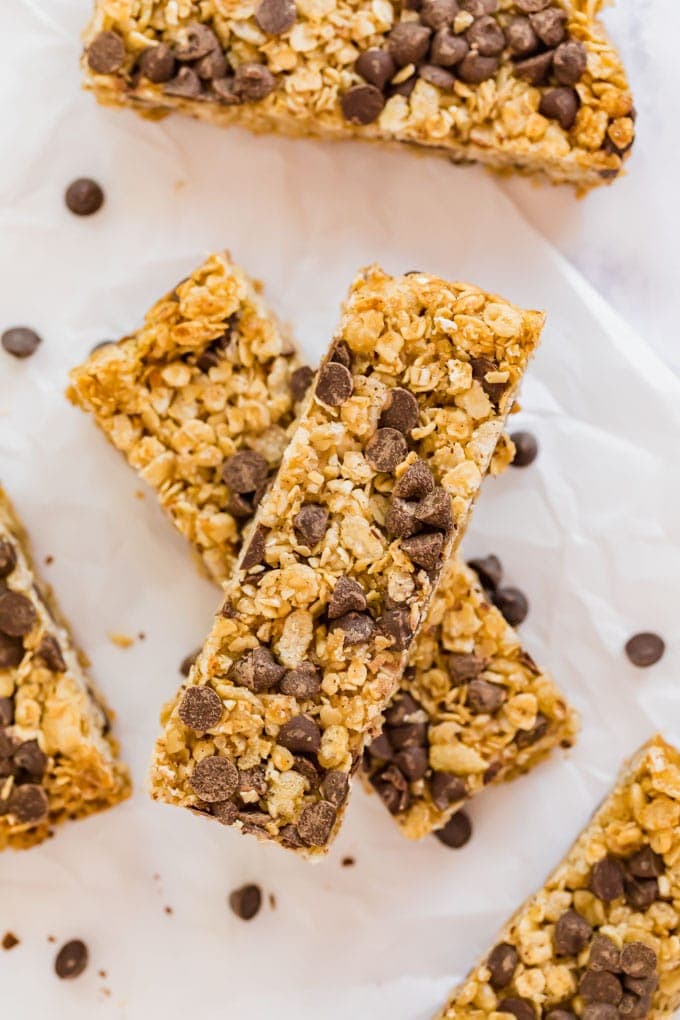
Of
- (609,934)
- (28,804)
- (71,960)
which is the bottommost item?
(71,960)

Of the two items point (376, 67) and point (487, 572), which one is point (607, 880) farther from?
point (376, 67)

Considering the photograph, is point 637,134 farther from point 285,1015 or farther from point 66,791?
point 285,1015

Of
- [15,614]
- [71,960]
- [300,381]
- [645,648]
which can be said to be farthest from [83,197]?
[71,960]

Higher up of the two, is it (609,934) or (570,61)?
(570,61)

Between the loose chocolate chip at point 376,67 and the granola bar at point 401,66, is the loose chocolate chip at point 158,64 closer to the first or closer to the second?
the granola bar at point 401,66

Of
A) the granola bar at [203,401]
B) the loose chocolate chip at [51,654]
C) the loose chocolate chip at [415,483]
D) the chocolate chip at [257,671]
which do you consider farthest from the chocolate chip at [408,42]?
the loose chocolate chip at [51,654]

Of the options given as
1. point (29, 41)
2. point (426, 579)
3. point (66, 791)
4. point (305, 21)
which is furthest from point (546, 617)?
point (29, 41)

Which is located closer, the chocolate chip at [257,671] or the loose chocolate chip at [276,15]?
the chocolate chip at [257,671]
